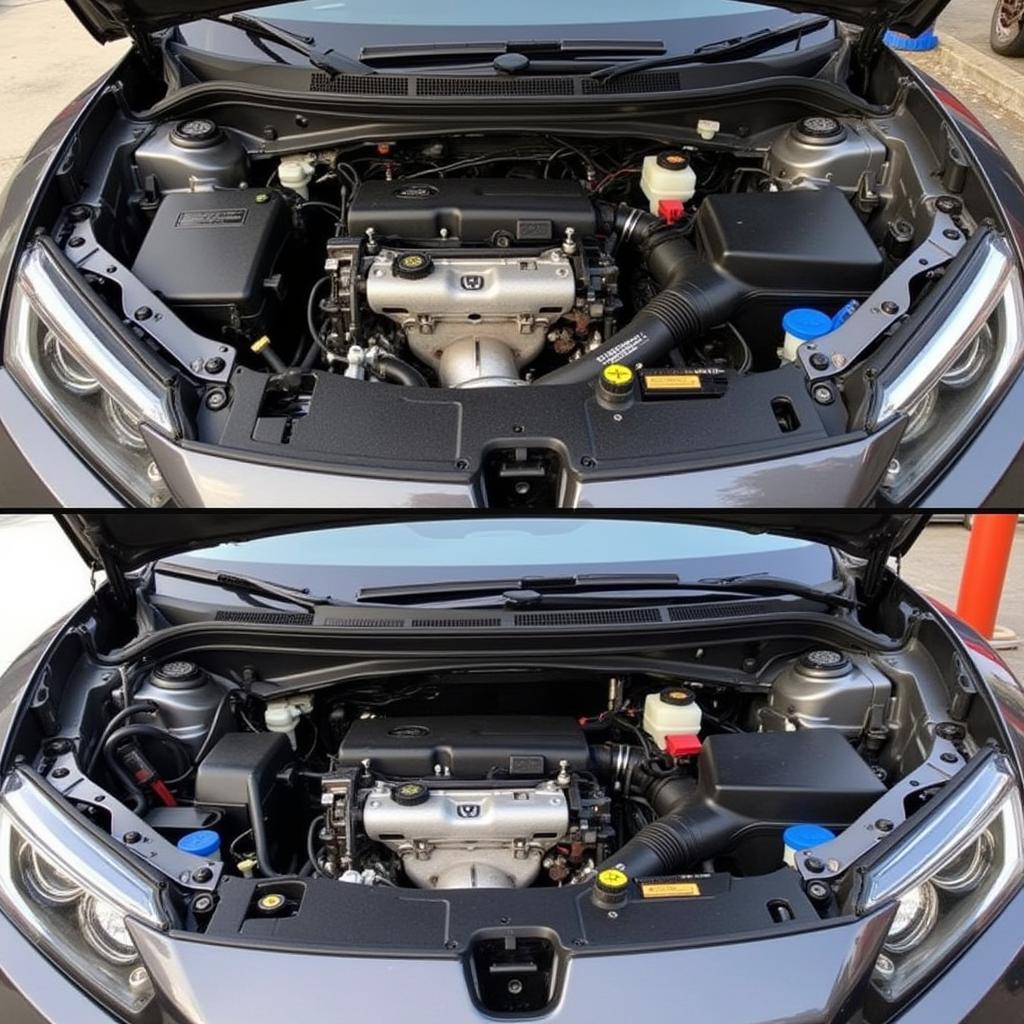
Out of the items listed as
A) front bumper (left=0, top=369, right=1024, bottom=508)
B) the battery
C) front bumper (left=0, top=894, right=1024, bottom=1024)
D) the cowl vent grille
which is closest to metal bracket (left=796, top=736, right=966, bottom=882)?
front bumper (left=0, top=894, right=1024, bottom=1024)

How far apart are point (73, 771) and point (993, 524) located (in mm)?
2600

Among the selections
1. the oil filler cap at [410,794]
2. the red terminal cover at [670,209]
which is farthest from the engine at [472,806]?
the red terminal cover at [670,209]

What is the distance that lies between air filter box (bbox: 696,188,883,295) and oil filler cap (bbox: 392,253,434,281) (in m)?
0.60

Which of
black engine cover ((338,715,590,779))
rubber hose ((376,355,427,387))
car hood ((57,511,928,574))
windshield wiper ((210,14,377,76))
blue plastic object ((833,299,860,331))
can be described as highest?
windshield wiper ((210,14,377,76))

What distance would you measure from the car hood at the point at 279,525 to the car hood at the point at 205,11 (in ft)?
3.70

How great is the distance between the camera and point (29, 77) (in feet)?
25.1

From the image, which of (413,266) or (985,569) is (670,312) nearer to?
(413,266)

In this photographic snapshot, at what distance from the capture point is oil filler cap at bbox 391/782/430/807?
7.13 ft

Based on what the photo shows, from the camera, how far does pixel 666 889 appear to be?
1913mm

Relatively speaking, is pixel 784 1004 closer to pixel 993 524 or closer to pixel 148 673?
pixel 148 673

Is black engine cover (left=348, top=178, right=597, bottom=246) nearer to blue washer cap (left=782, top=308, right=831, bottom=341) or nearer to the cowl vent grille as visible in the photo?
blue washer cap (left=782, top=308, right=831, bottom=341)

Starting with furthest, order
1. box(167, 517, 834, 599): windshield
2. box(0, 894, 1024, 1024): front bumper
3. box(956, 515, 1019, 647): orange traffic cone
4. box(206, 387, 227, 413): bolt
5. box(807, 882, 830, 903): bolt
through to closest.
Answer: box(956, 515, 1019, 647): orange traffic cone < box(167, 517, 834, 599): windshield < box(206, 387, 227, 413): bolt < box(807, 882, 830, 903): bolt < box(0, 894, 1024, 1024): front bumper

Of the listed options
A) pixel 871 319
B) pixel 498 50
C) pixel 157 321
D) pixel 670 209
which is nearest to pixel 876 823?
pixel 871 319

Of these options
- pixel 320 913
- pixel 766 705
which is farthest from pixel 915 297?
pixel 320 913
